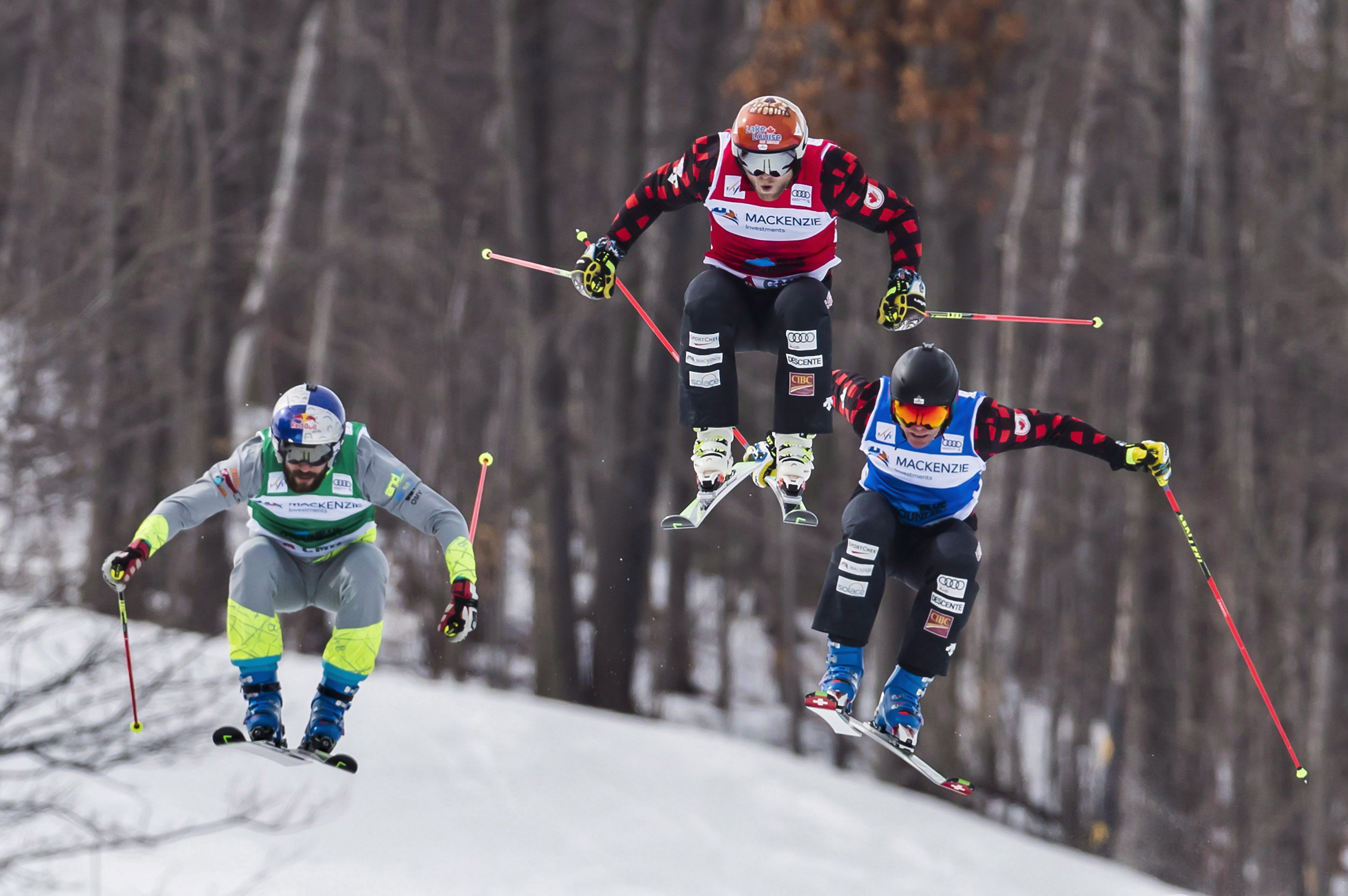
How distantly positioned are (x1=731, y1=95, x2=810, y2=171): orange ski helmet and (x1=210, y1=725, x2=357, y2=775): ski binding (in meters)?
4.25

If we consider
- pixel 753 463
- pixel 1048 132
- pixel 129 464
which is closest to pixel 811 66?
pixel 1048 132

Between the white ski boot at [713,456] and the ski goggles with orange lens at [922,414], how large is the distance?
3.69 ft

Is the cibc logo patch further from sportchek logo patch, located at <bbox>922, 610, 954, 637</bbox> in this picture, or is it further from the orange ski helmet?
sportchek logo patch, located at <bbox>922, 610, 954, 637</bbox>

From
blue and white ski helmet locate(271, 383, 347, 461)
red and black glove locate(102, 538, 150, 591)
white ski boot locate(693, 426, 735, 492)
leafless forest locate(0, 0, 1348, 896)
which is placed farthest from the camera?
leafless forest locate(0, 0, 1348, 896)

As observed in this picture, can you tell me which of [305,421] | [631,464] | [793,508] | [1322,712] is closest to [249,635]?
[305,421]

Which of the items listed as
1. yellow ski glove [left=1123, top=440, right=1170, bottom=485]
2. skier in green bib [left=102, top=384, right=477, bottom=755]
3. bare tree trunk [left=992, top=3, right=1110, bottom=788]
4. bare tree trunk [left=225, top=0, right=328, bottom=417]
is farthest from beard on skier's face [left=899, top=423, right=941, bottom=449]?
bare tree trunk [left=992, top=3, right=1110, bottom=788]

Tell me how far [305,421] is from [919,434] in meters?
3.55

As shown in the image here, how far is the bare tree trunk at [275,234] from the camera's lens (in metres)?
29.9

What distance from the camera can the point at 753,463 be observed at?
10.5 meters

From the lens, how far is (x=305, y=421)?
28.0 feet

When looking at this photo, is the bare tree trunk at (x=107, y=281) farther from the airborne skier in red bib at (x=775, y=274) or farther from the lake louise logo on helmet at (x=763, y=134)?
the lake louise logo on helmet at (x=763, y=134)

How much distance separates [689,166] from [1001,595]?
25.3 m

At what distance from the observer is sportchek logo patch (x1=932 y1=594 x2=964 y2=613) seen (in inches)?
378

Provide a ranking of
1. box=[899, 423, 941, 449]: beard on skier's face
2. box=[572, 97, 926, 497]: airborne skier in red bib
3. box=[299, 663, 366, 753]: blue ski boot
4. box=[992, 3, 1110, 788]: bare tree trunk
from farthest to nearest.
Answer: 1. box=[992, 3, 1110, 788]: bare tree trunk
2. box=[572, 97, 926, 497]: airborne skier in red bib
3. box=[899, 423, 941, 449]: beard on skier's face
4. box=[299, 663, 366, 753]: blue ski boot
